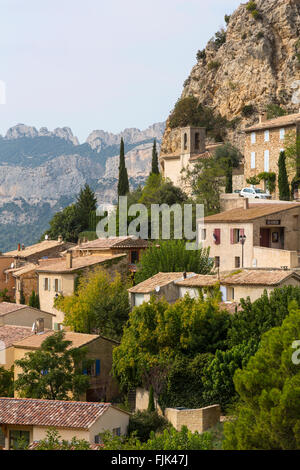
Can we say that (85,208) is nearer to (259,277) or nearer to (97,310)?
(97,310)

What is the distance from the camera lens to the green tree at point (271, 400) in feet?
62.3

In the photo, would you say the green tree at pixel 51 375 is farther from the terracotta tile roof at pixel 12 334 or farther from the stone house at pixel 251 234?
the stone house at pixel 251 234

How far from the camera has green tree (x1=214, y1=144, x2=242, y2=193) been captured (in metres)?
56.6

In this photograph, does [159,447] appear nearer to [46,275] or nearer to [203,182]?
[46,275]

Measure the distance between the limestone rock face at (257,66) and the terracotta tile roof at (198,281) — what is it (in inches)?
1402

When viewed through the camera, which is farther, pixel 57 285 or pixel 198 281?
pixel 57 285

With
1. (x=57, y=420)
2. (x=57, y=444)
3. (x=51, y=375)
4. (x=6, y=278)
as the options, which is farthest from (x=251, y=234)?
(x=6, y=278)

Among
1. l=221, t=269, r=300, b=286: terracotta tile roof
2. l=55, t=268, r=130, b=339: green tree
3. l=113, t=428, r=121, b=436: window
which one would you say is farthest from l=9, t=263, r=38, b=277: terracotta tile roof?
l=113, t=428, r=121, b=436: window

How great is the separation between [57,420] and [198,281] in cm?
1196

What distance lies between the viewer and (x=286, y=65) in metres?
71.5

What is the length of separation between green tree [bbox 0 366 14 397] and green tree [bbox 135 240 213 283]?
33.2 ft

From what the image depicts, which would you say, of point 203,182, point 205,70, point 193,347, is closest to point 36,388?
point 193,347

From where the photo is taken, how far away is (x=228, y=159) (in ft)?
195

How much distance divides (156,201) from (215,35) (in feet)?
109
